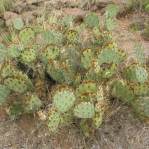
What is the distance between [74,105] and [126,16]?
2.87 meters

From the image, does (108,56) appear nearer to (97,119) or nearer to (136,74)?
(136,74)

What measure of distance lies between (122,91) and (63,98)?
0.64 m

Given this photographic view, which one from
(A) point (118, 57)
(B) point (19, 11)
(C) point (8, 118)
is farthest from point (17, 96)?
(B) point (19, 11)

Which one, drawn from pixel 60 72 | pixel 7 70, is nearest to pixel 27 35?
pixel 7 70

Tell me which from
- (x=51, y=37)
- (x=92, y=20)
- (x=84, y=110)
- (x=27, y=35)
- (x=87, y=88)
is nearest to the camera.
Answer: (x=84, y=110)

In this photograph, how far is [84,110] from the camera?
14.9 feet

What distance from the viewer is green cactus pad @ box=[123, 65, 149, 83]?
16.1 feet

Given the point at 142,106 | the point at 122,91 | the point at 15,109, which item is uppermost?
the point at 122,91

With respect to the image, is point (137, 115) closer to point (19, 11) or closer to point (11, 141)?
point (11, 141)

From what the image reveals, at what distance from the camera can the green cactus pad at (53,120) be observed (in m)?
4.61

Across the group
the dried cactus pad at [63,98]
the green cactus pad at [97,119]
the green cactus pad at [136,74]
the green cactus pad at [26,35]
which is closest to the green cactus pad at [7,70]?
the green cactus pad at [26,35]

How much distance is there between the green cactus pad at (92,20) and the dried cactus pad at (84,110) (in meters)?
1.67

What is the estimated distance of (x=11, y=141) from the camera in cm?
512

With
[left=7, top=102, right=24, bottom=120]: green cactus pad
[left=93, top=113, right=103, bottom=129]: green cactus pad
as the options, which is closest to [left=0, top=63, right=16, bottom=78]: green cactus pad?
[left=7, top=102, right=24, bottom=120]: green cactus pad
